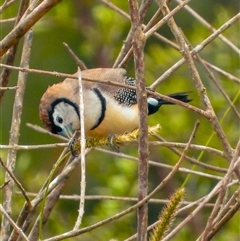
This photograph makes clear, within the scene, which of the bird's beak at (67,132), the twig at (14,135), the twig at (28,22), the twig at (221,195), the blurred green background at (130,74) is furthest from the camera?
the blurred green background at (130,74)

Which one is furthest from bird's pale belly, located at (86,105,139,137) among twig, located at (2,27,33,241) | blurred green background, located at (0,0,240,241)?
blurred green background, located at (0,0,240,241)

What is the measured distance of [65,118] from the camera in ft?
12.7

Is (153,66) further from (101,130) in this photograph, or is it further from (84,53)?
(101,130)

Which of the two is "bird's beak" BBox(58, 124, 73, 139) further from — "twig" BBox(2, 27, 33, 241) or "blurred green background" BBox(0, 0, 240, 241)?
"blurred green background" BBox(0, 0, 240, 241)

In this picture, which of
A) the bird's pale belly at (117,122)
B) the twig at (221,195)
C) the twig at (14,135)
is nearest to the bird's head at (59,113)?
the bird's pale belly at (117,122)

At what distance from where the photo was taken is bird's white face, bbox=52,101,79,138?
3836 mm

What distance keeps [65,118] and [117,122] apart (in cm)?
25

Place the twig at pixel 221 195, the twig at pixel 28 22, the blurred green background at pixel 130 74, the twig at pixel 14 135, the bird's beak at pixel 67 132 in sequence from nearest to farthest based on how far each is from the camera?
1. the twig at pixel 221 195
2. the twig at pixel 28 22
3. the twig at pixel 14 135
4. the bird's beak at pixel 67 132
5. the blurred green background at pixel 130 74

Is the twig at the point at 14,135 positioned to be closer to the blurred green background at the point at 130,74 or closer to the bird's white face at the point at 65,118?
the bird's white face at the point at 65,118

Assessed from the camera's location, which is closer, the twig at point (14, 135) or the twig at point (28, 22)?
the twig at point (28, 22)

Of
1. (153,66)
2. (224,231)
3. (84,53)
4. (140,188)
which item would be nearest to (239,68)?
(153,66)

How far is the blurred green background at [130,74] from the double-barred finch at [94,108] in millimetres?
1267

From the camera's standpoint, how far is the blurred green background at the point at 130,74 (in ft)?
18.4

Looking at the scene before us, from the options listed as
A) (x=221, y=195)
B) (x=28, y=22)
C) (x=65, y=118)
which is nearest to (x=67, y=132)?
(x=65, y=118)
